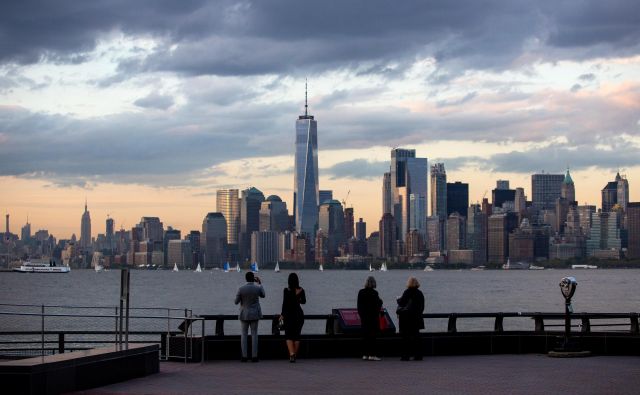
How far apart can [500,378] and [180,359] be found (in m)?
6.94

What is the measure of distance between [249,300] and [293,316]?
38.7 inches

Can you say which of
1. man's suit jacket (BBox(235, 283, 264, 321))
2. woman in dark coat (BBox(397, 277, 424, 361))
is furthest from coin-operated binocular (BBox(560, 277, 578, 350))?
man's suit jacket (BBox(235, 283, 264, 321))

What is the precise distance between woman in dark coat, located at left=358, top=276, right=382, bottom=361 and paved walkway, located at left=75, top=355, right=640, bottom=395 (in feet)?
1.26

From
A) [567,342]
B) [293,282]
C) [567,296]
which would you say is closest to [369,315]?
[293,282]

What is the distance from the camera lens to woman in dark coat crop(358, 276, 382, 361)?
75.0ft

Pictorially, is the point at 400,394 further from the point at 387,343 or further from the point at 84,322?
the point at 84,322

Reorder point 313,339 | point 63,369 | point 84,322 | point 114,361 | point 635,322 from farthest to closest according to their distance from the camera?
point 84,322 < point 635,322 < point 313,339 < point 114,361 < point 63,369

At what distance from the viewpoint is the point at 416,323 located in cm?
2312

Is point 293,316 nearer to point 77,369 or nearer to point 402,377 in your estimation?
point 402,377

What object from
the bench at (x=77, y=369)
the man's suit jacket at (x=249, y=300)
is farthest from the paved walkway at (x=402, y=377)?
the man's suit jacket at (x=249, y=300)

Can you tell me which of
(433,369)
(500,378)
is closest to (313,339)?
(433,369)

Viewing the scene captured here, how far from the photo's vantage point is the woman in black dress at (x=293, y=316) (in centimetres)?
2244

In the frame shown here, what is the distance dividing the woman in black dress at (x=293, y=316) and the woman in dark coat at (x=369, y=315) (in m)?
1.30

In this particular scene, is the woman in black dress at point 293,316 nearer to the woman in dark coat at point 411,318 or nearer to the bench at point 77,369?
the woman in dark coat at point 411,318
